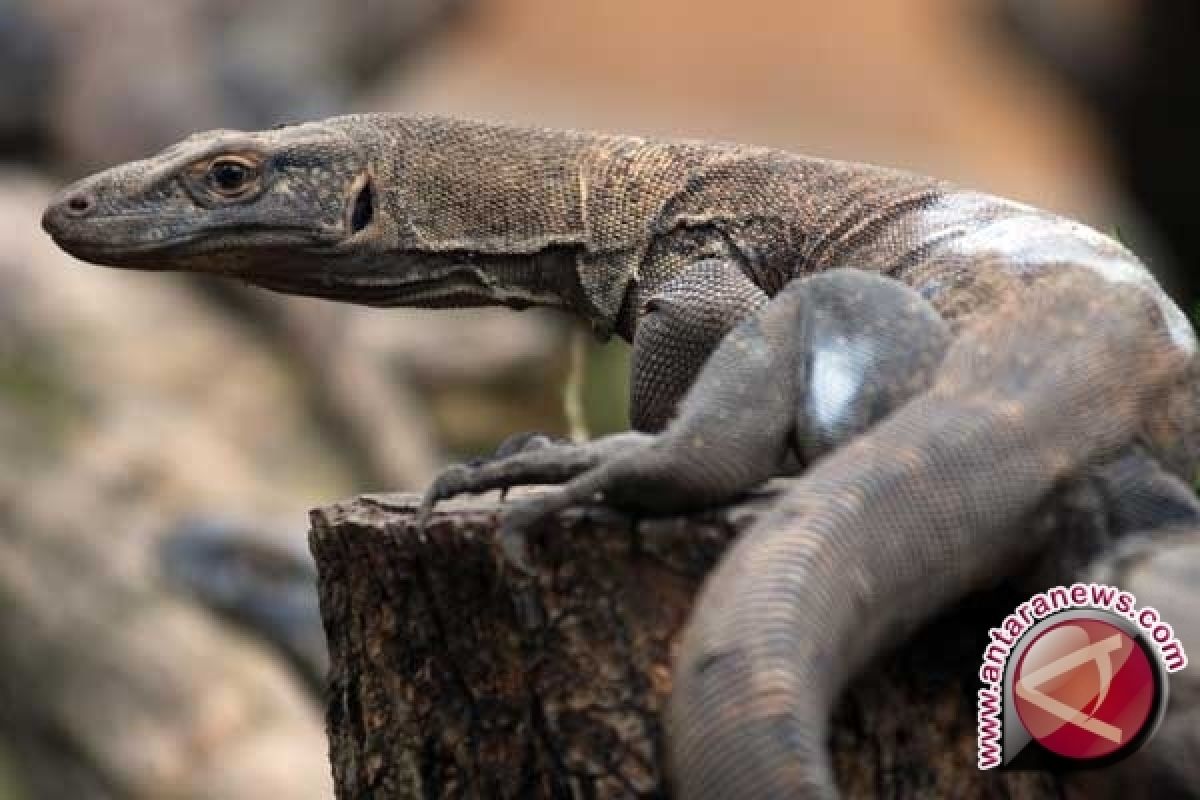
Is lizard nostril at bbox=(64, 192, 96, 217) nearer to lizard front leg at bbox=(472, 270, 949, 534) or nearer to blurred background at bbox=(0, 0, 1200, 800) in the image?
lizard front leg at bbox=(472, 270, 949, 534)

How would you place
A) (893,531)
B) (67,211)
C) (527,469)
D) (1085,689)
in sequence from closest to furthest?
1. (893,531)
2. (1085,689)
3. (527,469)
4. (67,211)

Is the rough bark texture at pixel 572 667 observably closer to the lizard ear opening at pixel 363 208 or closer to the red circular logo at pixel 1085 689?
the red circular logo at pixel 1085 689

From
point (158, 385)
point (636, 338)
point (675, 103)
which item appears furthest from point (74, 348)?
point (636, 338)

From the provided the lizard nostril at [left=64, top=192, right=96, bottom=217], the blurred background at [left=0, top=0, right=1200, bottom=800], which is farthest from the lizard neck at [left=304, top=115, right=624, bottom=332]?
the blurred background at [left=0, top=0, right=1200, bottom=800]

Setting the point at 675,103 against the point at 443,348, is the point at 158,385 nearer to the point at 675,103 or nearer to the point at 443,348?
the point at 443,348

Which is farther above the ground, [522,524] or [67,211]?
[67,211]

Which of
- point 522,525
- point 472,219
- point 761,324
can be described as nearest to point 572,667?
point 522,525
